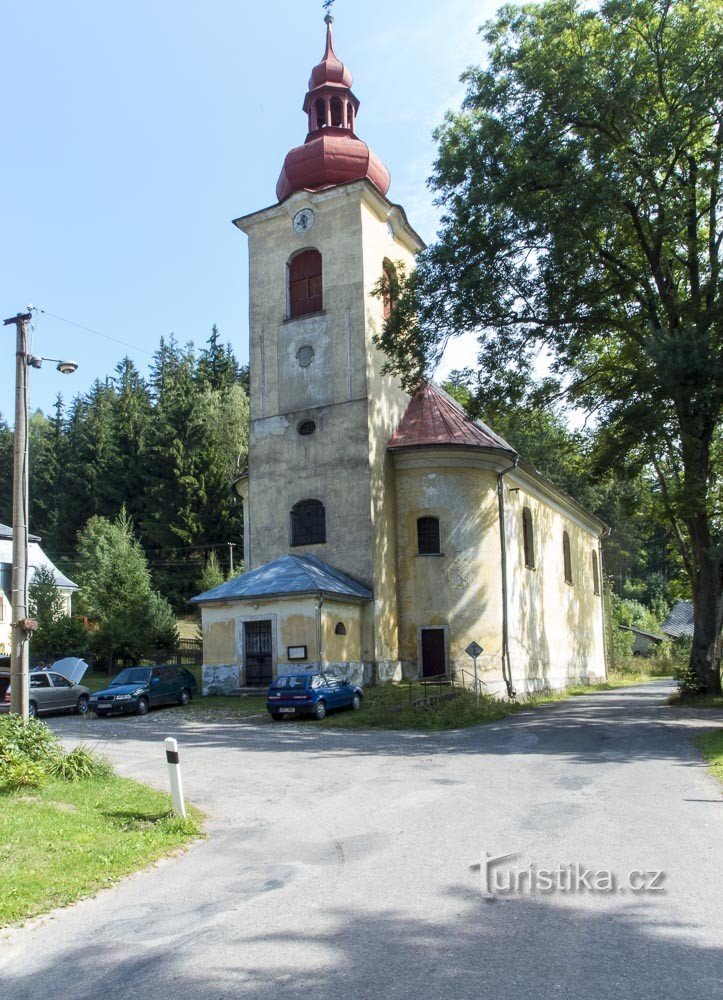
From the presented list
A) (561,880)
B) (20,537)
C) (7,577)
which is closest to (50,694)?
(20,537)

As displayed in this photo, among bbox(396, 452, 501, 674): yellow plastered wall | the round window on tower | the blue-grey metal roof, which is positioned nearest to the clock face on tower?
the round window on tower

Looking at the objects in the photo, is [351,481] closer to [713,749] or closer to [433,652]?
[433,652]

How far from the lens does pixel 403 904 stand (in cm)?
618

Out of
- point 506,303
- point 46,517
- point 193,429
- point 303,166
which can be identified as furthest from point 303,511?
point 46,517

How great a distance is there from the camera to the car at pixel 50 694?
22.6 meters

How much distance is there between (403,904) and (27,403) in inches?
383

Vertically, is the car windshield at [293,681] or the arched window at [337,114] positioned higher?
the arched window at [337,114]

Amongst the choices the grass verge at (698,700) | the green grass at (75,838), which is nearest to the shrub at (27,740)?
the green grass at (75,838)

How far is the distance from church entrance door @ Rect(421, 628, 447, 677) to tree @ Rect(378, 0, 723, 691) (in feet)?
25.9

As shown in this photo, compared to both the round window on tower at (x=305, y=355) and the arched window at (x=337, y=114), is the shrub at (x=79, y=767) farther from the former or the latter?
the arched window at (x=337, y=114)

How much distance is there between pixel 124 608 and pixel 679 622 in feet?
195

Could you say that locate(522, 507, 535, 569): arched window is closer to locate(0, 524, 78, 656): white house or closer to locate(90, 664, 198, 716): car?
locate(90, 664, 198, 716): car

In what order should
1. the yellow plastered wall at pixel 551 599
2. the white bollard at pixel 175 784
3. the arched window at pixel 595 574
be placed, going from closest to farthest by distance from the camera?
1. the white bollard at pixel 175 784
2. the yellow plastered wall at pixel 551 599
3. the arched window at pixel 595 574

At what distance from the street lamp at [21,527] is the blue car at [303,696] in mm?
9013
